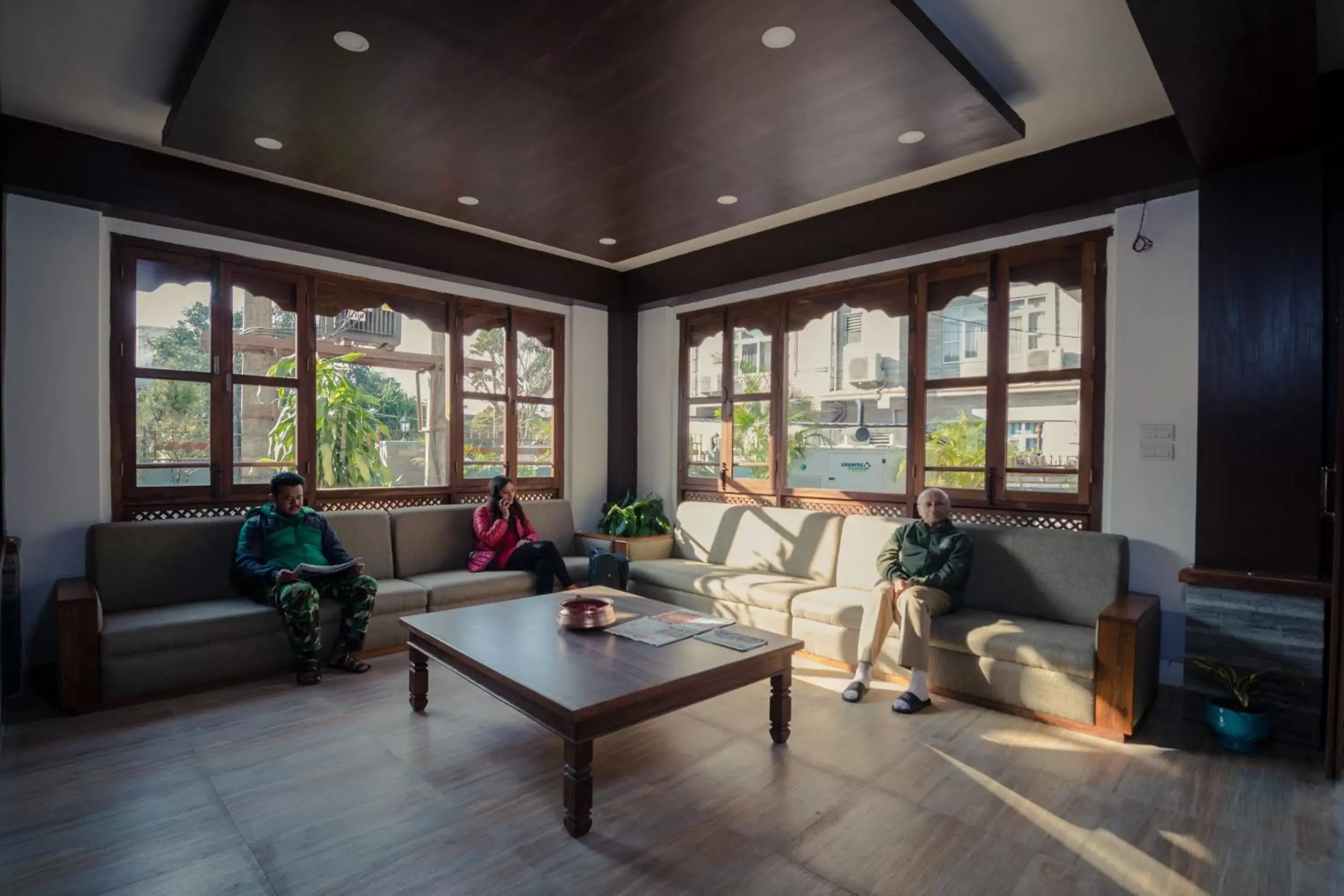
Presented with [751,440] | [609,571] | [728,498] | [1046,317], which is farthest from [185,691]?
[1046,317]

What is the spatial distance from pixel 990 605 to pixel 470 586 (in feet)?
→ 10.1

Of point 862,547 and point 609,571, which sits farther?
point 609,571

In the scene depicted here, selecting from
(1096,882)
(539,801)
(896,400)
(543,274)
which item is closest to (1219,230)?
(896,400)

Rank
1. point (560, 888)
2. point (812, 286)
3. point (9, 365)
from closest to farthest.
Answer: point (560, 888) < point (9, 365) < point (812, 286)

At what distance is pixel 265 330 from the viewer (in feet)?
14.3

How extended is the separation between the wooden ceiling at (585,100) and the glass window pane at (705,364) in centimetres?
178

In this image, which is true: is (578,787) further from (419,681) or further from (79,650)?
(79,650)

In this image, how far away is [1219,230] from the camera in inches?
125

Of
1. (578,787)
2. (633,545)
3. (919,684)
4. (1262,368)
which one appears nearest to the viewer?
(578,787)

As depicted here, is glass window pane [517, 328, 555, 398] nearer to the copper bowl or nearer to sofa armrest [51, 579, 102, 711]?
the copper bowl

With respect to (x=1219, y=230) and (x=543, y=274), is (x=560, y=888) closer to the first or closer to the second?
(x=1219, y=230)

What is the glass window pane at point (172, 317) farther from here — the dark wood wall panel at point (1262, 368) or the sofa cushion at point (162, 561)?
the dark wood wall panel at point (1262, 368)

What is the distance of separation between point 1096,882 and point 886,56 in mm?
2742

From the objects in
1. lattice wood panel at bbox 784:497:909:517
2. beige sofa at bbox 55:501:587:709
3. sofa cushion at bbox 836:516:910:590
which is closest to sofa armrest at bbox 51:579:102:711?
beige sofa at bbox 55:501:587:709
